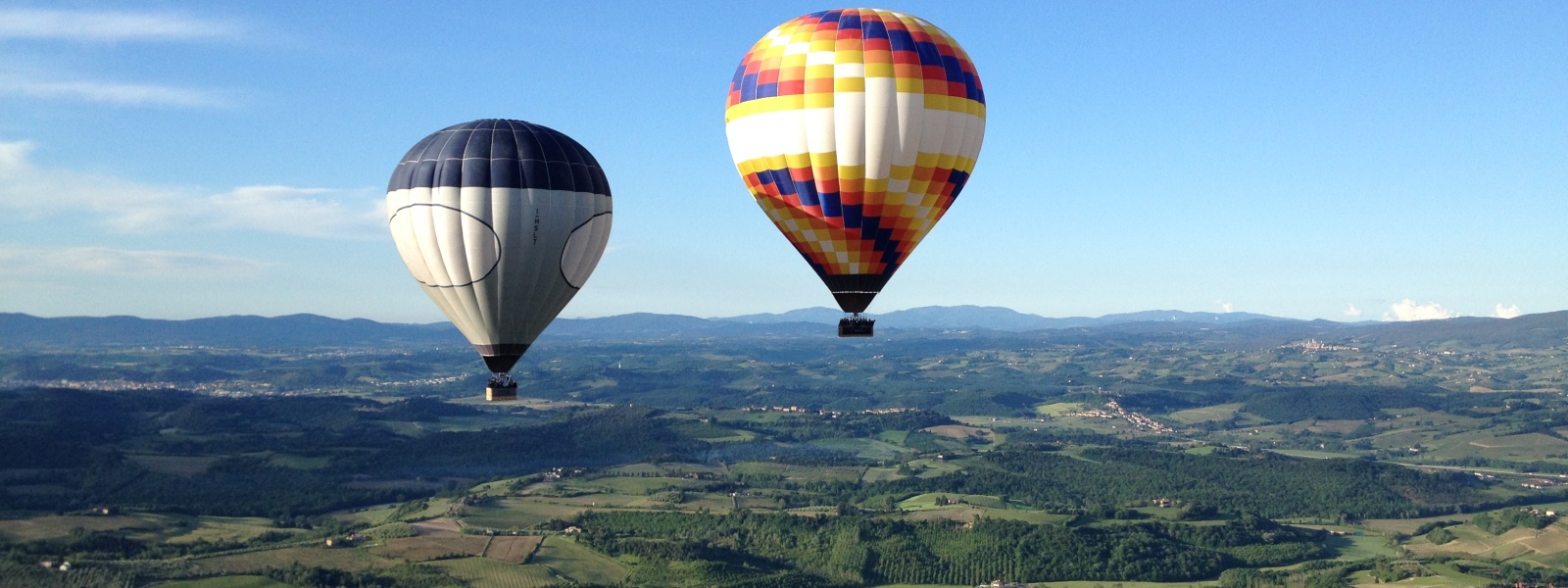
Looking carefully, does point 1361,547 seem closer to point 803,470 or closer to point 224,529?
point 803,470

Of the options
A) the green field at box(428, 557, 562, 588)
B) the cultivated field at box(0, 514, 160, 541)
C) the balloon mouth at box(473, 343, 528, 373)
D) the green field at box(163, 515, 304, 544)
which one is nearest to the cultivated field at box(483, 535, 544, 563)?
the green field at box(428, 557, 562, 588)

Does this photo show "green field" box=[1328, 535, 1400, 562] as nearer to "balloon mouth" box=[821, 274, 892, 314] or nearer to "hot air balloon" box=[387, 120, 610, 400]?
"balloon mouth" box=[821, 274, 892, 314]

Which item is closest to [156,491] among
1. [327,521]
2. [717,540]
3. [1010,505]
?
[327,521]

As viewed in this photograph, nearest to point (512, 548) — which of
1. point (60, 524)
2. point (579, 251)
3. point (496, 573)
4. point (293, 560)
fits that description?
point (496, 573)

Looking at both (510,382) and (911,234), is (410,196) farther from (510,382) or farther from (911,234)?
(911,234)

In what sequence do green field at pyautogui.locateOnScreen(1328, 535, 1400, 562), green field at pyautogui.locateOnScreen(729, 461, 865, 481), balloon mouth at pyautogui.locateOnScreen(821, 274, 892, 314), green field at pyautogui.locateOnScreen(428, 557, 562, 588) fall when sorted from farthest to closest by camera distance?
1. green field at pyautogui.locateOnScreen(729, 461, 865, 481)
2. green field at pyautogui.locateOnScreen(1328, 535, 1400, 562)
3. green field at pyautogui.locateOnScreen(428, 557, 562, 588)
4. balloon mouth at pyautogui.locateOnScreen(821, 274, 892, 314)

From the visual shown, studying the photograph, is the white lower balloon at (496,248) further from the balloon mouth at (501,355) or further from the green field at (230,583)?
the green field at (230,583)
